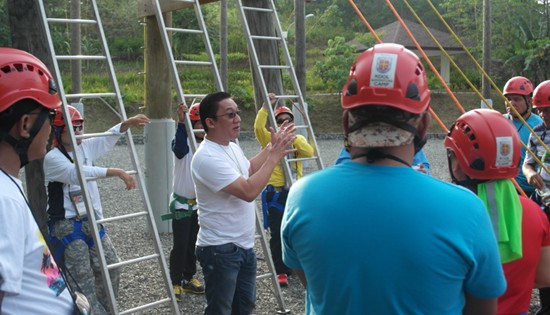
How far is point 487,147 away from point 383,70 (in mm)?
896

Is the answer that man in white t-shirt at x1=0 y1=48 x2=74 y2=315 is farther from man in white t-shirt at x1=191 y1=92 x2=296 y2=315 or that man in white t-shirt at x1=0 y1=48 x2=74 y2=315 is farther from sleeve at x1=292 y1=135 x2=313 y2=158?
sleeve at x1=292 y1=135 x2=313 y2=158

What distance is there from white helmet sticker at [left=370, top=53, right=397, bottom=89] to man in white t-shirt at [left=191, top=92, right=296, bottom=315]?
2.32 metres

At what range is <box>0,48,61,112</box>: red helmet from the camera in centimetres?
272

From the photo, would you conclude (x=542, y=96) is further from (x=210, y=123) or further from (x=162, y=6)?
(x=162, y=6)

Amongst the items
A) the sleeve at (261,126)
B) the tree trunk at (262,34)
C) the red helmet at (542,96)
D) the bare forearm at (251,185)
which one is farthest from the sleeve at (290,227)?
the tree trunk at (262,34)

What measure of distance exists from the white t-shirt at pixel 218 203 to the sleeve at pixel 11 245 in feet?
7.26

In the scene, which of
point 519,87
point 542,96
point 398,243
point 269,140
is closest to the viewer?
point 398,243

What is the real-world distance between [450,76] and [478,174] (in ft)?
123

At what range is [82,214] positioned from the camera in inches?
212

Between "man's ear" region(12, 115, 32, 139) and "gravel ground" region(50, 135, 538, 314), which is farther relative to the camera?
"gravel ground" region(50, 135, 538, 314)

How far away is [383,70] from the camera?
7.04 ft

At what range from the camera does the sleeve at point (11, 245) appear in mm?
2281

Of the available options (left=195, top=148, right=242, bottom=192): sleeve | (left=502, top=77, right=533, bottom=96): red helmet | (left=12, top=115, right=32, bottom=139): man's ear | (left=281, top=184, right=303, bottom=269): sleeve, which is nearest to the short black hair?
(left=195, top=148, right=242, bottom=192): sleeve

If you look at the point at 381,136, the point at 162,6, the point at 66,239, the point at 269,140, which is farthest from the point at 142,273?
the point at 381,136
